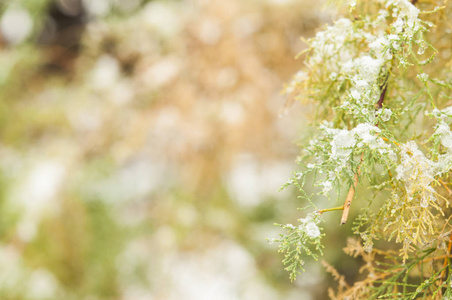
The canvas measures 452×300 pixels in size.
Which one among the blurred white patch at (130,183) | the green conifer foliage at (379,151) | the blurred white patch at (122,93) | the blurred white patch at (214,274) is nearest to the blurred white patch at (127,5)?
the blurred white patch at (122,93)

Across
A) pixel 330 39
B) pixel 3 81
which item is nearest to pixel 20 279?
pixel 3 81

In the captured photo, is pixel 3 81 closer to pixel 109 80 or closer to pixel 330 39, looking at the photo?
pixel 109 80

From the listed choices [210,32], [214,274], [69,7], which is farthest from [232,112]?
[69,7]

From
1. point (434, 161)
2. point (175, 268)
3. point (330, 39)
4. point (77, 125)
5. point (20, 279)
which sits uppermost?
point (77, 125)

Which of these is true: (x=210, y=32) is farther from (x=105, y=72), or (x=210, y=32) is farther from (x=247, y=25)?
(x=105, y=72)

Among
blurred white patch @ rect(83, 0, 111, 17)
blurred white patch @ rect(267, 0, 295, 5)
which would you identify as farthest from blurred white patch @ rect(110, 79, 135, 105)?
blurred white patch @ rect(267, 0, 295, 5)

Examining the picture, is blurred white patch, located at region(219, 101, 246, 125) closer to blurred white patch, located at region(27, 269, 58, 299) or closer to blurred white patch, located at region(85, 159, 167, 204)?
blurred white patch, located at region(85, 159, 167, 204)
